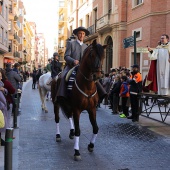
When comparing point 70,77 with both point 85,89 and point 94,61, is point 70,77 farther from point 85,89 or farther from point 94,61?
point 94,61

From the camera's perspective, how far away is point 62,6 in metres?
70.4

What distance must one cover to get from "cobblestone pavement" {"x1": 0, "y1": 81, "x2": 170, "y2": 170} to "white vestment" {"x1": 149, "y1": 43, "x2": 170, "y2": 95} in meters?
1.34

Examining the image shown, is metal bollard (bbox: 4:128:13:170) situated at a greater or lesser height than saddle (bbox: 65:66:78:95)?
→ lesser

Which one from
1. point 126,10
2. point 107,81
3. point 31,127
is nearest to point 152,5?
point 126,10

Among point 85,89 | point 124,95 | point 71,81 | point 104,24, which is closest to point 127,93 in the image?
point 124,95

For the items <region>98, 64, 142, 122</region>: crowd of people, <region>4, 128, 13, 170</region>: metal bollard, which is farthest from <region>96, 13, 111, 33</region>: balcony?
<region>4, 128, 13, 170</region>: metal bollard

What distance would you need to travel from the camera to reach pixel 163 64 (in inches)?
325

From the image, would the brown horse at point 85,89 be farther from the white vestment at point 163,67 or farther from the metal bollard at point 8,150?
the white vestment at point 163,67

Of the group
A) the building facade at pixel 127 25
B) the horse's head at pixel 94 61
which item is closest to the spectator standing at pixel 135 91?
the horse's head at pixel 94 61

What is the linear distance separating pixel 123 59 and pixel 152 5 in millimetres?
6188

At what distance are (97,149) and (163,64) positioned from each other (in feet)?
11.2

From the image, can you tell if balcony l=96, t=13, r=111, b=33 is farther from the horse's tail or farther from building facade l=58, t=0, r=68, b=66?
building facade l=58, t=0, r=68, b=66

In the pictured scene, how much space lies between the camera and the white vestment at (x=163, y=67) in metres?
8.19

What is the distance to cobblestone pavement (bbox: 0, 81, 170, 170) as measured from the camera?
524 centimetres
